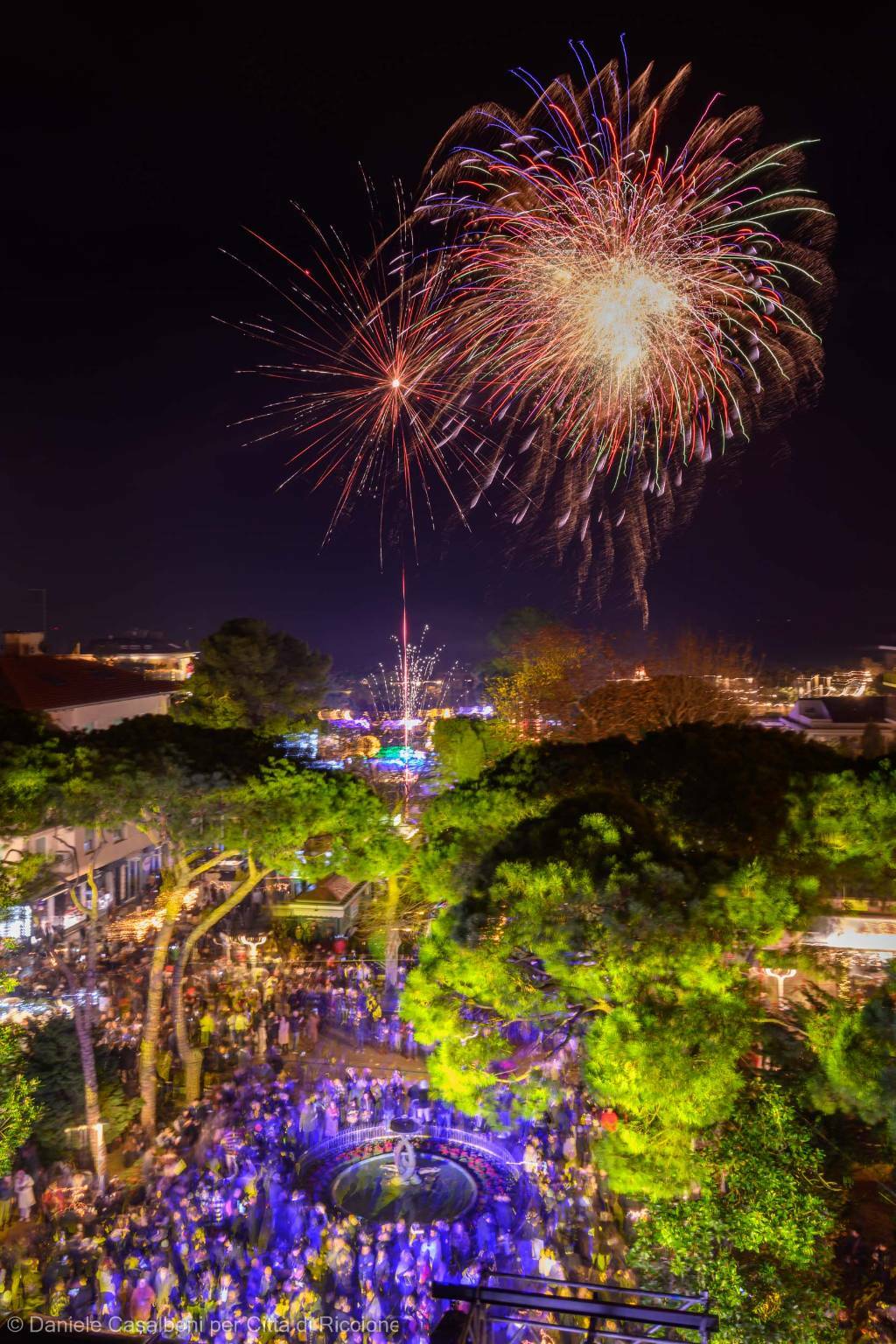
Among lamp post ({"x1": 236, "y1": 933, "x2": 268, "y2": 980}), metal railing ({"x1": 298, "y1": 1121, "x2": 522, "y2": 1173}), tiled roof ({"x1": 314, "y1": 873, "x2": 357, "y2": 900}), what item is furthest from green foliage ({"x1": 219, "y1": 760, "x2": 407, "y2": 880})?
tiled roof ({"x1": 314, "y1": 873, "x2": 357, "y2": 900})

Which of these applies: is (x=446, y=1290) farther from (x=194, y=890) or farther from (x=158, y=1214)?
(x=194, y=890)

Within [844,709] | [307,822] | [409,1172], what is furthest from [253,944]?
[844,709]

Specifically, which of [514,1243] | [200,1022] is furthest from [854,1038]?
[200,1022]

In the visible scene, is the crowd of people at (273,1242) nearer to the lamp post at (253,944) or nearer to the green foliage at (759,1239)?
the green foliage at (759,1239)

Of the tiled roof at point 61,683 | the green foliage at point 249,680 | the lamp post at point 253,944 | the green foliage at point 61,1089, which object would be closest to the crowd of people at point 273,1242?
the green foliage at point 61,1089

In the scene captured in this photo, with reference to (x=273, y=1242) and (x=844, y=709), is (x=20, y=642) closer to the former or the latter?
(x=273, y=1242)

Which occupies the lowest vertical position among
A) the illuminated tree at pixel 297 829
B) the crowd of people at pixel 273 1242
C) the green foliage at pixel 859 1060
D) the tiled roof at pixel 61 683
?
the crowd of people at pixel 273 1242

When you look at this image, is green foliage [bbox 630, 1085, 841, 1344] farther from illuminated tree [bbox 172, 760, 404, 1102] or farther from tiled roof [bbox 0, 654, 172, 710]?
tiled roof [bbox 0, 654, 172, 710]
